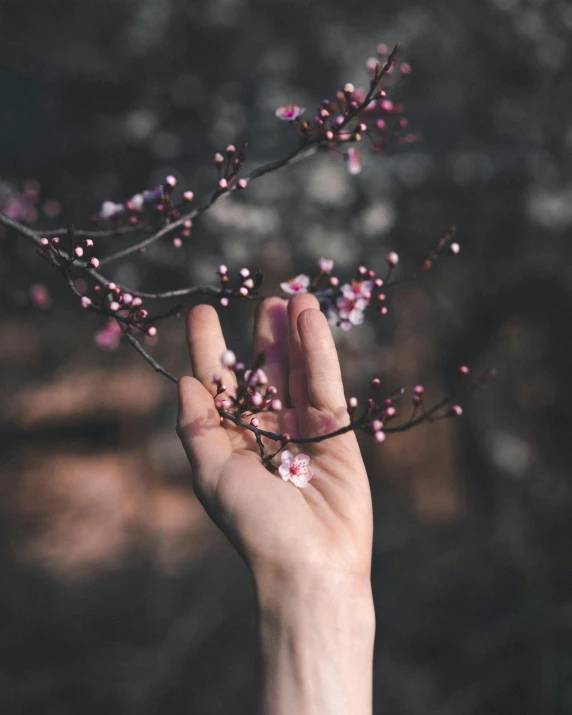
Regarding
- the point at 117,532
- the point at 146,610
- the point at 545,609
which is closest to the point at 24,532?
the point at 117,532

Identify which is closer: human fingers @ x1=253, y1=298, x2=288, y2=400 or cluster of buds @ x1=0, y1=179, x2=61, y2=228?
human fingers @ x1=253, y1=298, x2=288, y2=400

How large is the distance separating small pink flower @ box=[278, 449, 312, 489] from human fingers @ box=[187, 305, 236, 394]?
1.25ft

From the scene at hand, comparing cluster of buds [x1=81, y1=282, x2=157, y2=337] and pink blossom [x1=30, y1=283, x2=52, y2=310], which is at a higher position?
pink blossom [x1=30, y1=283, x2=52, y2=310]

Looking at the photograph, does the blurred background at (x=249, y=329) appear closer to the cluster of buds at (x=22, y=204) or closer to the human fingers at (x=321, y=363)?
the cluster of buds at (x=22, y=204)

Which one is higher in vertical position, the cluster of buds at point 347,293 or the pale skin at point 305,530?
the cluster of buds at point 347,293

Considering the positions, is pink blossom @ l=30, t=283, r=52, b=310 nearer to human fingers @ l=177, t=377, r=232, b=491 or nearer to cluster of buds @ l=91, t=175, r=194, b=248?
cluster of buds @ l=91, t=175, r=194, b=248

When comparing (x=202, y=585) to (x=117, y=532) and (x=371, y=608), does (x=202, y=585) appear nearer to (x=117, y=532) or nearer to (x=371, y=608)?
(x=117, y=532)

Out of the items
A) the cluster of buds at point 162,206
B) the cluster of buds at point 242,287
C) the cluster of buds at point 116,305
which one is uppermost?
the cluster of buds at point 162,206

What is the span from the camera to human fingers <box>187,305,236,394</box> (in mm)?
2168

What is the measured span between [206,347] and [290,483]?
0.61 m

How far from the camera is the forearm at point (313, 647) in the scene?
183cm

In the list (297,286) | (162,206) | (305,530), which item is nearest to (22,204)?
(162,206)

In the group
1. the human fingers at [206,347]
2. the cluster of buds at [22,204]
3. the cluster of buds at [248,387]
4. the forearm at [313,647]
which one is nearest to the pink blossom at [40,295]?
the cluster of buds at [22,204]

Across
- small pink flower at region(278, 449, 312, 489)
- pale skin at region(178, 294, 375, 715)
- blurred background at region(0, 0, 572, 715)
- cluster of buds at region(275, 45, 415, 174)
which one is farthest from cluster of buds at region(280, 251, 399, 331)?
blurred background at region(0, 0, 572, 715)
